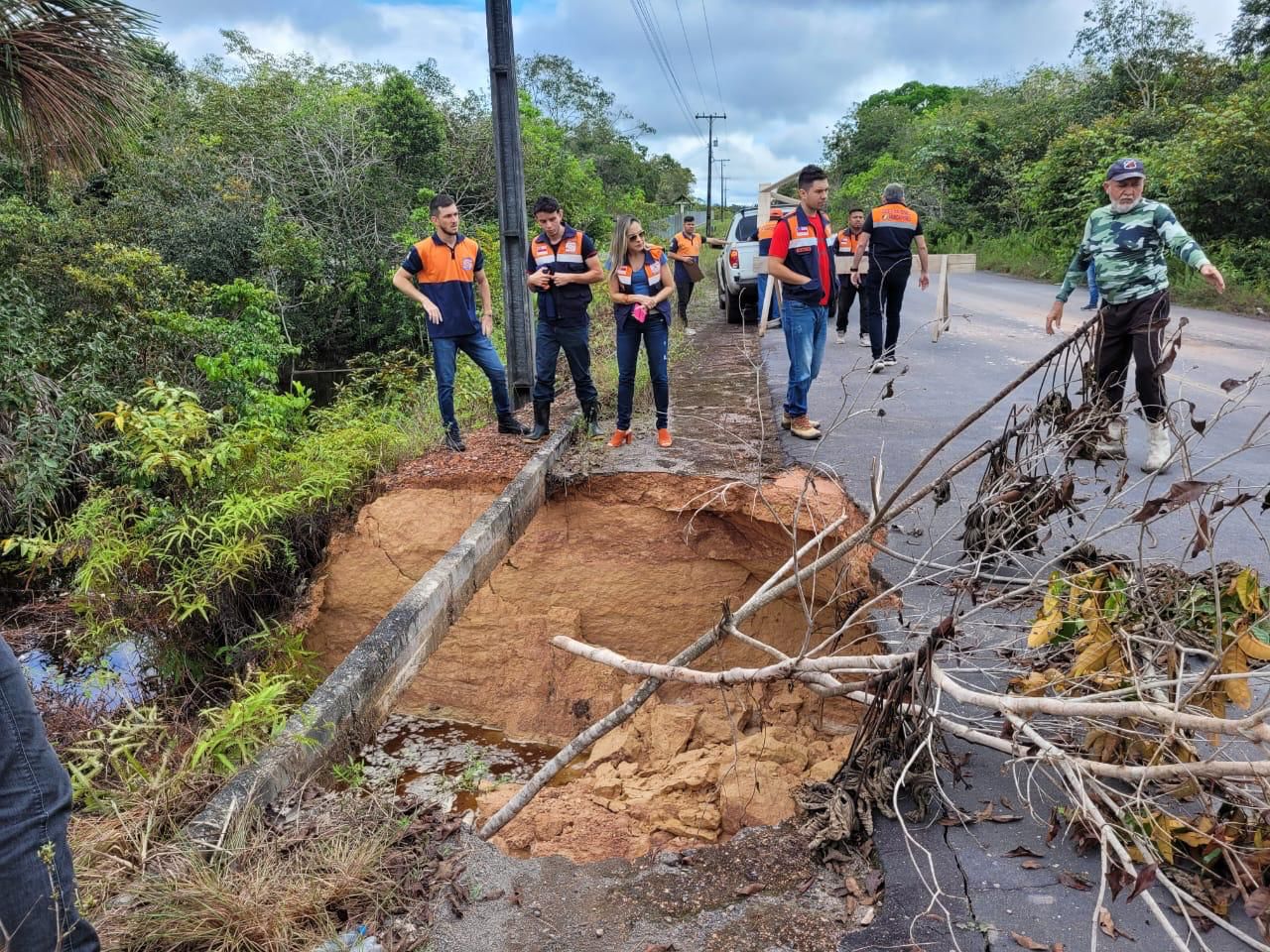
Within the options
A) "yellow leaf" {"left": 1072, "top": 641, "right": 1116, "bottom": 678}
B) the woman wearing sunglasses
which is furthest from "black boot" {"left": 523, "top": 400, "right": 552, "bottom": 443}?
"yellow leaf" {"left": 1072, "top": 641, "right": 1116, "bottom": 678}

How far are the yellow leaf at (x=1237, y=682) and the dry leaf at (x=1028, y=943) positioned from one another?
2.96 ft

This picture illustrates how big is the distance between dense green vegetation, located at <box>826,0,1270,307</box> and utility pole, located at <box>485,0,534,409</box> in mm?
12444

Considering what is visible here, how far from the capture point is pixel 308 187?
15750mm

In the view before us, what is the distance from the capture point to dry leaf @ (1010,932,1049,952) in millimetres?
2145

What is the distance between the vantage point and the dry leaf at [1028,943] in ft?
7.04

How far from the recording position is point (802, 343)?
20.7 ft

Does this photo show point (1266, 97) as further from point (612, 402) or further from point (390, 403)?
point (390, 403)

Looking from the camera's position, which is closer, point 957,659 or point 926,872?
point 926,872

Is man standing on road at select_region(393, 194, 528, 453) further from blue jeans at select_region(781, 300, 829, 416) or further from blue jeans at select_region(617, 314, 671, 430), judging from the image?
blue jeans at select_region(781, 300, 829, 416)

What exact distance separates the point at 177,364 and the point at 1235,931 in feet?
30.7

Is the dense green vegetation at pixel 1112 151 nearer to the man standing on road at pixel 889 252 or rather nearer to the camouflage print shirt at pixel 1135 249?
the man standing on road at pixel 889 252

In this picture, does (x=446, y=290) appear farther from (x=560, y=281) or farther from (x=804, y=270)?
(x=804, y=270)

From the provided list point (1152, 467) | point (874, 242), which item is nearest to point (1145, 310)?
point (1152, 467)

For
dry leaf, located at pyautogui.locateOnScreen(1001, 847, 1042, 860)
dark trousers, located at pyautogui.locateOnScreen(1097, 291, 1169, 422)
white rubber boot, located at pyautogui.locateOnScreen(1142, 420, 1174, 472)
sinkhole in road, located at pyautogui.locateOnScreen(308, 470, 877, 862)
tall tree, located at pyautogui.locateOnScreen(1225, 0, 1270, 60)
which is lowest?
sinkhole in road, located at pyautogui.locateOnScreen(308, 470, 877, 862)
